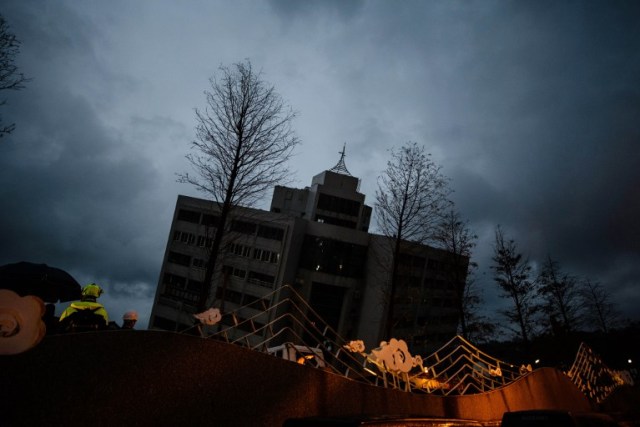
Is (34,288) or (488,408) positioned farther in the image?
(488,408)

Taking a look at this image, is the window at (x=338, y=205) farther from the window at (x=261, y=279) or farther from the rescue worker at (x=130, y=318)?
the rescue worker at (x=130, y=318)

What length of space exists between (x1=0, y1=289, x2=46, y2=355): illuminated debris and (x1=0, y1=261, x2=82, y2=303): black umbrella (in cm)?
540

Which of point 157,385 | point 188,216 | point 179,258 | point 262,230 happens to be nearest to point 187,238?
point 179,258

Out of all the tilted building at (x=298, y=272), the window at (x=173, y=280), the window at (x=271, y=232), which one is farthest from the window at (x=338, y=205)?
the window at (x=173, y=280)

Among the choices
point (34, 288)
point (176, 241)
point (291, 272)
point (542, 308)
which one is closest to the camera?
point (34, 288)

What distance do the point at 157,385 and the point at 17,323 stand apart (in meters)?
1.79

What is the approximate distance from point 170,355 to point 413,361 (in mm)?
4579

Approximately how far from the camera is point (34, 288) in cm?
686

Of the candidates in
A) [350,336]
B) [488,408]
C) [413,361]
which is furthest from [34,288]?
[350,336]

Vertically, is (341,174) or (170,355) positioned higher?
(341,174)

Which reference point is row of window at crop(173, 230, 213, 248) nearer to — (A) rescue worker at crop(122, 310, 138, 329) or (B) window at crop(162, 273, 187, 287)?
(B) window at crop(162, 273, 187, 287)

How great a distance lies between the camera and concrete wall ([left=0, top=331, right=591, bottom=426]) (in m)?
3.31

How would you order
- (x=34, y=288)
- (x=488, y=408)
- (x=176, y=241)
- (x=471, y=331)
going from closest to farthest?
(x=34, y=288)
(x=488, y=408)
(x=471, y=331)
(x=176, y=241)

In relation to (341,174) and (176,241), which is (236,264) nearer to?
(176,241)
